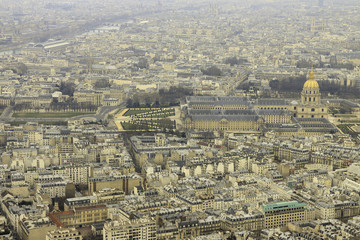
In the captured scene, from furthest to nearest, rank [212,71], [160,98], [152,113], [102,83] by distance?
[212,71]
[102,83]
[160,98]
[152,113]

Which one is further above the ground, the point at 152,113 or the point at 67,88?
the point at 67,88

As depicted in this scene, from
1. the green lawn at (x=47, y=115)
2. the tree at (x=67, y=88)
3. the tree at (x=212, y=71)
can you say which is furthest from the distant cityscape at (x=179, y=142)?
the tree at (x=212, y=71)

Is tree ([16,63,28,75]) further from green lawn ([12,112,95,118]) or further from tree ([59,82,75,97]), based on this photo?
green lawn ([12,112,95,118])

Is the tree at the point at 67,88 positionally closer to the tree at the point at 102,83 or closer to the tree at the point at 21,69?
the tree at the point at 102,83

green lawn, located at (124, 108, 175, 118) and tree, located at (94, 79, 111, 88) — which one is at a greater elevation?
tree, located at (94, 79, 111, 88)

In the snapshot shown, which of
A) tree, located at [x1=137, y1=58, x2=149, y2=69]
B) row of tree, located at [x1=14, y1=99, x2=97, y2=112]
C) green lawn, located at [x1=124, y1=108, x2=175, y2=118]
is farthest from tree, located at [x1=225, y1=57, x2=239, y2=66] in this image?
row of tree, located at [x1=14, y1=99, x2=97, y2=112]

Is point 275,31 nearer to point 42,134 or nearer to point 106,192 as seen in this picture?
point 42,134

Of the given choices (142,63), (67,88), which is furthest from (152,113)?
(142,63)

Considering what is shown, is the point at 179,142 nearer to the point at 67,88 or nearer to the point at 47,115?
the point at 47,115

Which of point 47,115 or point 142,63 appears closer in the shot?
point 47,115
